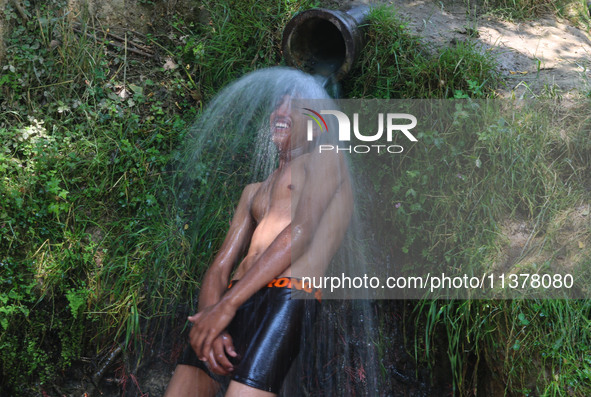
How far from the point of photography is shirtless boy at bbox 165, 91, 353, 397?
2955 millimetres

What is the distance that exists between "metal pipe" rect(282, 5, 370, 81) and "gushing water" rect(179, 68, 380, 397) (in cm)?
17

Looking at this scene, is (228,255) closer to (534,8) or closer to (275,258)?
(275,258)

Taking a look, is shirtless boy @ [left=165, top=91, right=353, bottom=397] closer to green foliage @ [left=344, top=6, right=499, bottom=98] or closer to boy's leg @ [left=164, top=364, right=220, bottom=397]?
boy's leg @ [left=164, top=364, right=220, bottom=397]

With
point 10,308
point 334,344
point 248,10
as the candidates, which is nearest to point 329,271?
point 334,344

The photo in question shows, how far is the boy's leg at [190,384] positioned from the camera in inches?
123

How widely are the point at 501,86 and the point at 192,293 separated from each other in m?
2.85

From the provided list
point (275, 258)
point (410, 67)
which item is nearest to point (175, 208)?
point (275, 258)

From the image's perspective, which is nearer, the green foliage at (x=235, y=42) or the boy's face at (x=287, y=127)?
the boy's face at (x=287, y=127)

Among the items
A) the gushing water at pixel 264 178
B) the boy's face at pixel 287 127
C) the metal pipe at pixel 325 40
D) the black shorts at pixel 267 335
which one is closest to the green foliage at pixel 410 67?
the metal pipe at pixel 325 40

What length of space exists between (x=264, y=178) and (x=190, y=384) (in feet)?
5.75

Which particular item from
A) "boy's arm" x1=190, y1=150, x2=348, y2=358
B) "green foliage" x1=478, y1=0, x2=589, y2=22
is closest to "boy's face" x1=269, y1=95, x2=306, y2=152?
"boy's arm" x1=190, y1=150, x2=348, y2=358

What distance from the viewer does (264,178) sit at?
441 centimetres

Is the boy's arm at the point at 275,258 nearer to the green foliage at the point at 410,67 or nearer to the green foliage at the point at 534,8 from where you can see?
the green foliage at the point at 410,67

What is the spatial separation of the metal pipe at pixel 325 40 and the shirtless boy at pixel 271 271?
117 centimetres
